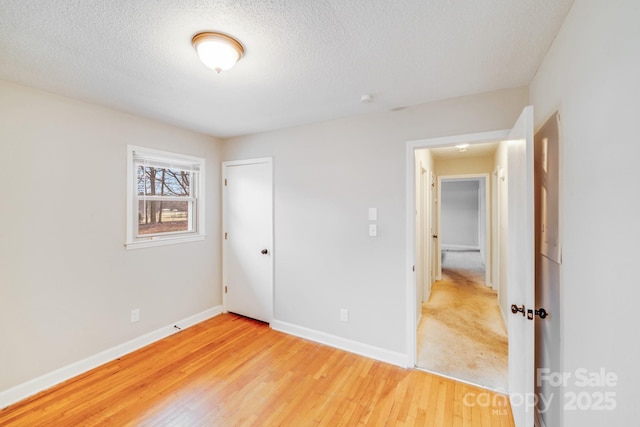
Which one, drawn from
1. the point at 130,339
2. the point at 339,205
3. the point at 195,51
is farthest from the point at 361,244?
the point at 130,339

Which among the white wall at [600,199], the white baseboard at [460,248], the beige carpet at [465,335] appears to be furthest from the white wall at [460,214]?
A: the white wall at [600,199]

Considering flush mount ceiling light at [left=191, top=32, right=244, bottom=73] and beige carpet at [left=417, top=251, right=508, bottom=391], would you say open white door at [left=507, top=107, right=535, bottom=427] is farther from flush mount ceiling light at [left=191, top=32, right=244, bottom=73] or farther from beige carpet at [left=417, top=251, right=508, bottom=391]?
flush mount ceiling light at [left=191, top=32, right=244, bottom=73]

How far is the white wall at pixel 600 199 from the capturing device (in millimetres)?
816

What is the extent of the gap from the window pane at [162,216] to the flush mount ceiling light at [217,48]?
2.04 metres

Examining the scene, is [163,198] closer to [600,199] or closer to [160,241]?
[160,241]

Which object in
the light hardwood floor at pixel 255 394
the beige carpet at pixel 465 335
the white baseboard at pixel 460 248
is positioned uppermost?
the white baseboard at pixel 460 248

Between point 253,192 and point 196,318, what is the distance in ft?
5.87

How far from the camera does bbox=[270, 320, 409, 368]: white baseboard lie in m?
2.54

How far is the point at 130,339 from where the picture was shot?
275 cm

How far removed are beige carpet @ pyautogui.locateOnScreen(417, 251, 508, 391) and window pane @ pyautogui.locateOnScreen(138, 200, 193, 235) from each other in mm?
3123

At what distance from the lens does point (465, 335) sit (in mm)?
3064

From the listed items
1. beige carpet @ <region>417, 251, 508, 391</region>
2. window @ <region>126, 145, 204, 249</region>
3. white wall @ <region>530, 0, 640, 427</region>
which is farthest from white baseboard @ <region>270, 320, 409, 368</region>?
window @ <region>126, 145, 204, 249</region>

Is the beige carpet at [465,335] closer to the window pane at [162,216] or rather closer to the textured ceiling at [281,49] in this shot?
the textured ceiling at [281,49]

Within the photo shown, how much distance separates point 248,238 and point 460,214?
28.3ft
